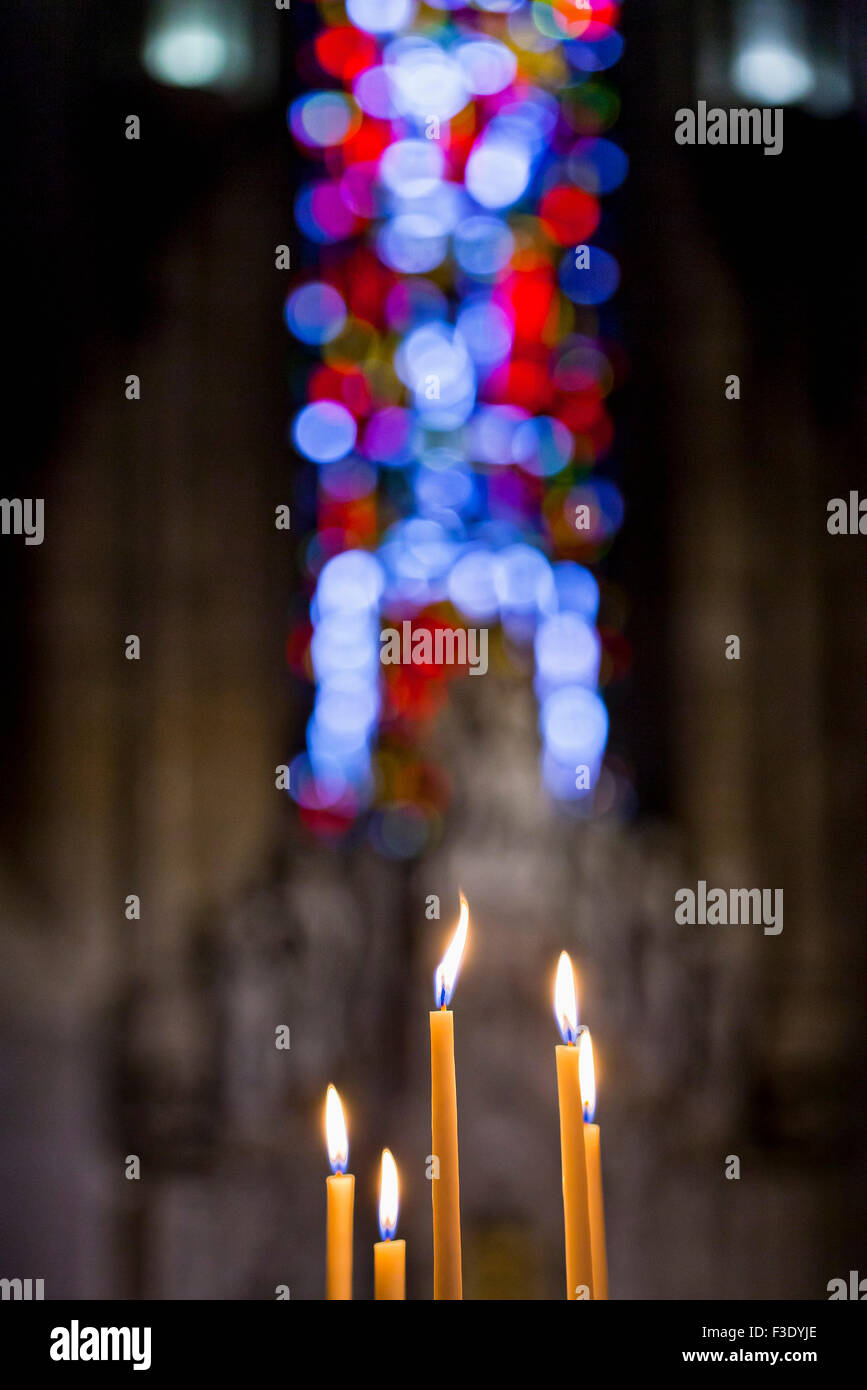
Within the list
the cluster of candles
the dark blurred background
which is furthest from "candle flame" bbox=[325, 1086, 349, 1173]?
the dark blurred background

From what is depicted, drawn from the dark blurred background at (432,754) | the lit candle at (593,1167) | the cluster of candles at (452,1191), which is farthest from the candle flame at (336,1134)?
the dark blurred background at (432,754)

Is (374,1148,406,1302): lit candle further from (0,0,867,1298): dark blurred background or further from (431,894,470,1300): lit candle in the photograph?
(0,0,867,1298): dark blurred background

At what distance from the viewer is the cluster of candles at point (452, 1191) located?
0.50 metres

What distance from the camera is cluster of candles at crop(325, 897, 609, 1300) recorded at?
1.64 feet

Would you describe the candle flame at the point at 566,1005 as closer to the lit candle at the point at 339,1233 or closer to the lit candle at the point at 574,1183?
the lit candle at the point at 574,1183

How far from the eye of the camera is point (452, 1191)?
0.51 m

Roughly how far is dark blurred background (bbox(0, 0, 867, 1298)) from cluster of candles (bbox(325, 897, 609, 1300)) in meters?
0.41

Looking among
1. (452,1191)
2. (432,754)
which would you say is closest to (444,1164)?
(452,1191)

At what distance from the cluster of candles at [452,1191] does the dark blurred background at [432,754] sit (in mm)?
410
